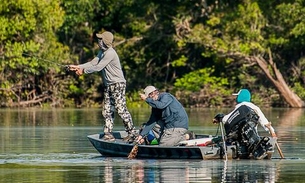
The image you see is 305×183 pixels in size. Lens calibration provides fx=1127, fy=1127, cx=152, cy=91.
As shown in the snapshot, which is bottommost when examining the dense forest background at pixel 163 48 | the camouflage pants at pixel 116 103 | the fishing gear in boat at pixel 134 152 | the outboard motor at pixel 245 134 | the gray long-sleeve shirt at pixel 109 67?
the fishing gear in boat at pixel 134 152

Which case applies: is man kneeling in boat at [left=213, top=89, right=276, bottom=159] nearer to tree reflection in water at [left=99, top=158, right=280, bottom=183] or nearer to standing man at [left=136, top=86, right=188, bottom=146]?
tree reflection in water at [left=99, top=158, right=280, bottom=183]

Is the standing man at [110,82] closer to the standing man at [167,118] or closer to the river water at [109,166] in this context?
the river water at [109,166]

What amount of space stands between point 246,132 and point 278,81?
3339cm

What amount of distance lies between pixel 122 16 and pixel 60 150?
34948 mm

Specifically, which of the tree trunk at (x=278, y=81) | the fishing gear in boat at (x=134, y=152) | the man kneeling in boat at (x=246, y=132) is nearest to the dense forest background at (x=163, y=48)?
the tree trunk at (x=278, y=81)

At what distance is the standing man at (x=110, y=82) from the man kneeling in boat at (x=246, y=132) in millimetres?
2618

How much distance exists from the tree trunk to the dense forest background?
5 centimetres

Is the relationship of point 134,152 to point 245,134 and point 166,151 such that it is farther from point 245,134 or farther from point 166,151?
point 245,134

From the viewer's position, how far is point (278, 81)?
5253 centimetres

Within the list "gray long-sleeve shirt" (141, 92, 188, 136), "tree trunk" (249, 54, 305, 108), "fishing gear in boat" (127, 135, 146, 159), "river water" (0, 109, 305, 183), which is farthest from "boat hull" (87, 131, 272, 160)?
"tree trunk" (249, 54, 305, 108)

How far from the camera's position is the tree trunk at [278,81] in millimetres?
51719

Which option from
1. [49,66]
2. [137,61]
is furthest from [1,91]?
[137,61]

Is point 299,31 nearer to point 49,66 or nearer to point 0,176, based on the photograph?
point 49,66

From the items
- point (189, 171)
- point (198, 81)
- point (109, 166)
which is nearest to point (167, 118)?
point (109, 166)
